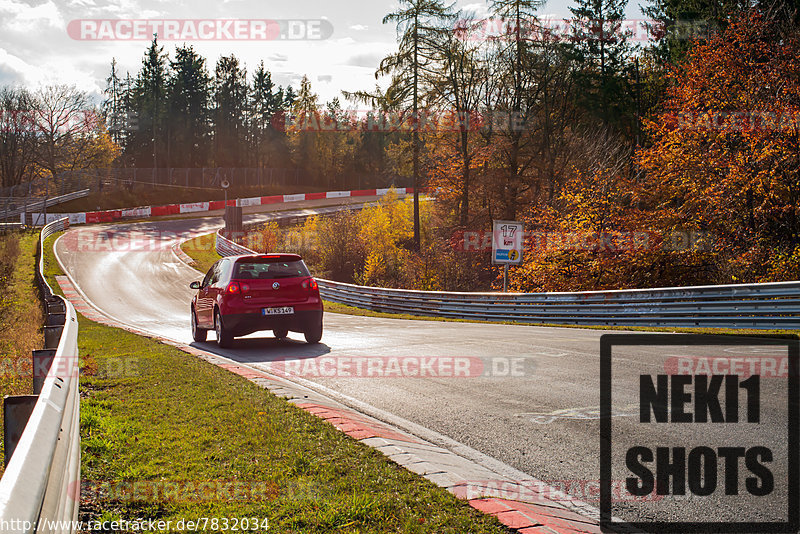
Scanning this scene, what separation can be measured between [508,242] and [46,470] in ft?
73.7

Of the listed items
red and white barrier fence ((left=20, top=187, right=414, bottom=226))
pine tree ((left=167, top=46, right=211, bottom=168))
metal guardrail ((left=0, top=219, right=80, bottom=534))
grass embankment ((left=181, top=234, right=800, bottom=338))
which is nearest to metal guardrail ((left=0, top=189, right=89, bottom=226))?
red and white barrier fence ((left=20, top=187, right=414, bottom=226))

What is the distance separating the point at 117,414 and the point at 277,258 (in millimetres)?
6836

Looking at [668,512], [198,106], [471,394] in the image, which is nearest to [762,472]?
[668,512]

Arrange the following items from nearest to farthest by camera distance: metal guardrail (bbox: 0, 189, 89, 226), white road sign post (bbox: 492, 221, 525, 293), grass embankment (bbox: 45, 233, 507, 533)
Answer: grass embankment (bbox: 45, 233, 507, 533) < white road sign post (bbox: 492, 221, 525, 293) < metal guardrail (bbox: 0, 189, 89, 226)

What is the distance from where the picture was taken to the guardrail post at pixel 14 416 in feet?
10.9

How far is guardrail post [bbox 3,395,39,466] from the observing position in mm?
3314

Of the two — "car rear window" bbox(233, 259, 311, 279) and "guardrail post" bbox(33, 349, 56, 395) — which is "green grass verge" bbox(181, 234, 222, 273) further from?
"guardrail post" bbox(33, 349, 56, 395)

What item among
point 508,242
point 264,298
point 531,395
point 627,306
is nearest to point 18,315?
point 264,298

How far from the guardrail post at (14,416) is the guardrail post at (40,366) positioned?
1.49m

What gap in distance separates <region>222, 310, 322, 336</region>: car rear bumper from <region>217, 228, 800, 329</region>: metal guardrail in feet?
29.4

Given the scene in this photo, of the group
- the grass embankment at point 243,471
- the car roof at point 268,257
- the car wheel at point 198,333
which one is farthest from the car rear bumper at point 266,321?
the grass embankment at point 243,471

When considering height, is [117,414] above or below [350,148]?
below

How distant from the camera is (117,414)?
21.6ft

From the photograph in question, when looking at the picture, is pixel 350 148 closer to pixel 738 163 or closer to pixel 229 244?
pixel 229 244
